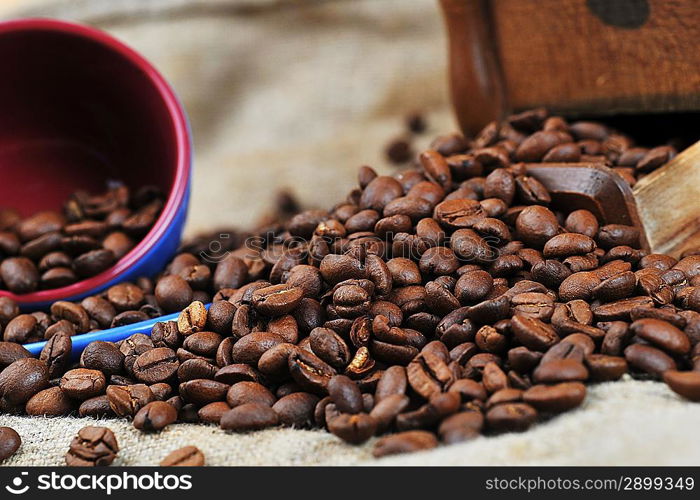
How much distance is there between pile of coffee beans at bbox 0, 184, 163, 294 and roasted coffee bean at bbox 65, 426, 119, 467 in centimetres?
68

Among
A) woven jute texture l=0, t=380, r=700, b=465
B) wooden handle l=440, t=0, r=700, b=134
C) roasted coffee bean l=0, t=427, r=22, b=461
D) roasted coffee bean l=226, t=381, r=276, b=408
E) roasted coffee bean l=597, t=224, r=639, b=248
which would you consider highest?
wooden handle l=440, t=0, r=700, b=134

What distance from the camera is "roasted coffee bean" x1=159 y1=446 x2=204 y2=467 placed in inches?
48.8

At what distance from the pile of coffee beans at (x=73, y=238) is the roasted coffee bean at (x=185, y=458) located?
814 mm

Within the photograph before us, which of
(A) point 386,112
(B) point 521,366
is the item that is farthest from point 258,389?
(A) point 386,112

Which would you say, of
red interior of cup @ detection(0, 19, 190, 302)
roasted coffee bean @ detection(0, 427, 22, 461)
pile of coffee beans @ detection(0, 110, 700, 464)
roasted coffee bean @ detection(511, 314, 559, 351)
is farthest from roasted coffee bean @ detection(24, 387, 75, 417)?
roasted coffee bean @ detection(511, 314, 559, 351)

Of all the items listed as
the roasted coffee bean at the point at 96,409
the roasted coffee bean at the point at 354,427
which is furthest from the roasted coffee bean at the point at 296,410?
the roasted coffee bean at the point at 96,409

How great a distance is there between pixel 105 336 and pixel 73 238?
0.41 metres

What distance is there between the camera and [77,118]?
2.42 meters

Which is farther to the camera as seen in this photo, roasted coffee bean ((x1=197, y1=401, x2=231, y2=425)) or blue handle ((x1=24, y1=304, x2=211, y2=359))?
blue handle ((x1=24, y1=304, x2=211, y2=359))

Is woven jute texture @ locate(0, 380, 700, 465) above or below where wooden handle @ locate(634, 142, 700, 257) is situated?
below

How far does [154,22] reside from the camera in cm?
313

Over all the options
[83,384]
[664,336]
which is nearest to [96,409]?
[83,384]

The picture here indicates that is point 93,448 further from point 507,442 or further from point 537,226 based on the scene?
point 537,226

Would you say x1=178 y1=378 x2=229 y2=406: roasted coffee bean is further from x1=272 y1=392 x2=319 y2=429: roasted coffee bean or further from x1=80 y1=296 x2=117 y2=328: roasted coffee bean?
x1=80 y1=296 x2=117 y2=328: roasted coffee bean
